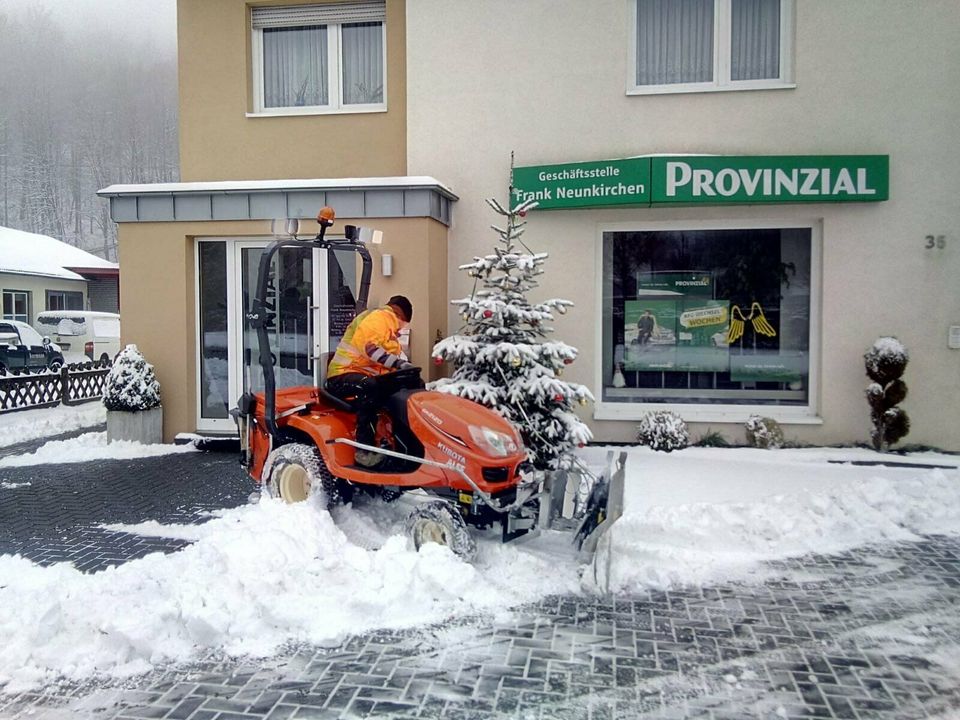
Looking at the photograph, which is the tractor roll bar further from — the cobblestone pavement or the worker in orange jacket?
the cobblestone pavement

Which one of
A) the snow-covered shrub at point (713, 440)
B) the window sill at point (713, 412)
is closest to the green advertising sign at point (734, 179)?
the window sill at point (713, 412)

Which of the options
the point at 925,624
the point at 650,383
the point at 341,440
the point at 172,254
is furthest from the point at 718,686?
the point at 172,254

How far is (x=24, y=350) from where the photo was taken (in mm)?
21859

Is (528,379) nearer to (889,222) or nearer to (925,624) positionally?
(925,624)

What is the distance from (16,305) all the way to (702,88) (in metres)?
32.4

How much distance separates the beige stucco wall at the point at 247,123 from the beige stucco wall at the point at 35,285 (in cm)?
2611

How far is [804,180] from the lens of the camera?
9.62m

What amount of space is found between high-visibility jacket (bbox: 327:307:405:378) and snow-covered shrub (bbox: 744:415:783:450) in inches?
209

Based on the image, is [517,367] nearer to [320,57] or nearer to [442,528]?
[442,528]

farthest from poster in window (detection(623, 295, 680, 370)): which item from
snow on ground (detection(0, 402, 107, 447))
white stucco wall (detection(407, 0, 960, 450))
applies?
snow on ground (detection(0, 402, 107, 447))

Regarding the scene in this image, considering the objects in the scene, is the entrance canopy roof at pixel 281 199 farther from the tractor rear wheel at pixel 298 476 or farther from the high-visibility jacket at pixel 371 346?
the tractor rear wheel at pixel 298 476

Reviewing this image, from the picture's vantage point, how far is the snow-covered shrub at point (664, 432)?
9.70 m

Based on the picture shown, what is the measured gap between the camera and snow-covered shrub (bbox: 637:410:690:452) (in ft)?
31.8

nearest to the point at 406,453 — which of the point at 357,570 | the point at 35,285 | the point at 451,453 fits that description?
the point at 451,453
